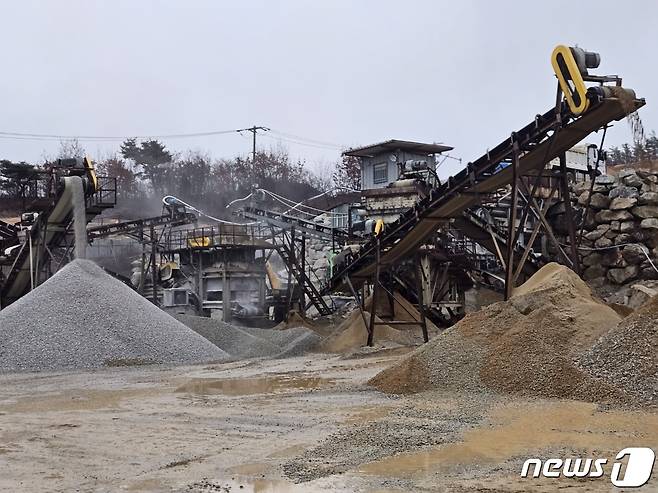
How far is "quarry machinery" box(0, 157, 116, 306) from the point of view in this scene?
76.9 ft

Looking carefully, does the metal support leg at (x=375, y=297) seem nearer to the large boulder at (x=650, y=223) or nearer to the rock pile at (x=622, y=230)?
the rock pile at (x=622, y=230)

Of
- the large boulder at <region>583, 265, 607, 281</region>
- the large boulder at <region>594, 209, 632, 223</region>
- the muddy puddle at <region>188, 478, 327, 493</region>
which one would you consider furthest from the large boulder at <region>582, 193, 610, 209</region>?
the muddy puddle at <region>188, 478, 327, 493</region>

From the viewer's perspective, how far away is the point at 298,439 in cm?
752

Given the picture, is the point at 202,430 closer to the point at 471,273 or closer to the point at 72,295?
the point at 72,295

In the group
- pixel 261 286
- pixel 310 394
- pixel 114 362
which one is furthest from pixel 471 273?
pixel 310 394

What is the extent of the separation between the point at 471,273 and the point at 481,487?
20.2m

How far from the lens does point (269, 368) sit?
16234 millimetres

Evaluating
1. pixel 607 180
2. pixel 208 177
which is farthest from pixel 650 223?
pixel 208 177

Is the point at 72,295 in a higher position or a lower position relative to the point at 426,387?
higher

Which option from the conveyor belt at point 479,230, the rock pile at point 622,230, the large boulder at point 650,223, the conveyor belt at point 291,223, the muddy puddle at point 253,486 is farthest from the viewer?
the conveyor belt at point 291,223

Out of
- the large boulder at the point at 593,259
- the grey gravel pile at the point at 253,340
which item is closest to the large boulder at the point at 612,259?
the large boulder at the point at 593,259

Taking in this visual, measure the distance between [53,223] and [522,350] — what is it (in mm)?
19136

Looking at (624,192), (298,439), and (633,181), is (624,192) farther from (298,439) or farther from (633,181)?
(298,439)

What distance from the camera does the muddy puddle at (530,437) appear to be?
618cm
